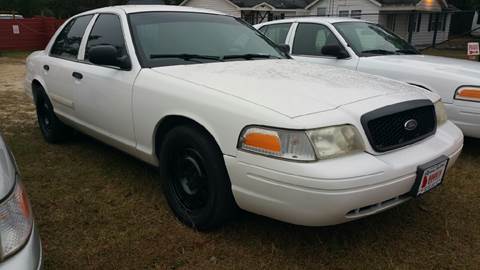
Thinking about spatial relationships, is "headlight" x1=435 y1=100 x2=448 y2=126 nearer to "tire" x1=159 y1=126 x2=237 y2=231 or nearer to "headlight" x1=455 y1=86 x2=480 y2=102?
"headlight" x1=455 y1=86 x2=480 y2=102

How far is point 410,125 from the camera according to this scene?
2646 millimetres

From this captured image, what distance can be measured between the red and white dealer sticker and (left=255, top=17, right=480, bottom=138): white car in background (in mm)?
1946

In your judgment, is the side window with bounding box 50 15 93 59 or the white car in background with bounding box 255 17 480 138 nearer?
the side window with bounding box 50 15 93 59

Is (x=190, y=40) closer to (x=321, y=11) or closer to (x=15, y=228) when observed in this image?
(x=15, y=228)

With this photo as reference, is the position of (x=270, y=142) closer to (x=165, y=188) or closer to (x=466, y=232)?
(x=165, y=188)

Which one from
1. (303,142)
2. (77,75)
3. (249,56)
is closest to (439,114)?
(303,142)

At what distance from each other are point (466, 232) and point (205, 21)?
8.74 ft

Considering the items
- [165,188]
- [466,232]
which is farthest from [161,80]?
[466,232]

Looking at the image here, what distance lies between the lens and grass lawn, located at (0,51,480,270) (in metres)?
2.63

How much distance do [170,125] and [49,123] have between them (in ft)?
8.56

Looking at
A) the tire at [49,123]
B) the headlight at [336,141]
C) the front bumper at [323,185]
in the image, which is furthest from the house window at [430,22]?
the headlight at [336,141]

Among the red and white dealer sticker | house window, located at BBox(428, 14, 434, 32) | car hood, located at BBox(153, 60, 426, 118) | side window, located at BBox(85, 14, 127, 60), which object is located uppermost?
side window, located at BBox(85, 14, 127, 60)

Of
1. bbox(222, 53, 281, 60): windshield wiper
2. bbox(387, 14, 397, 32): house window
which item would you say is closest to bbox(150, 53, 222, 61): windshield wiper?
bbox(222, 53, 281, 60): windshield wiper

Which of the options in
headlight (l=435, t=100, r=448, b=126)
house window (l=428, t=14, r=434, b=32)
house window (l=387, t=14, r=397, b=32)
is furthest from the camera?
house window (l=428, t=14, r=434, b=32)
